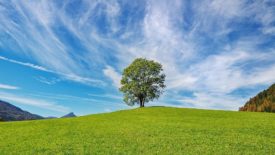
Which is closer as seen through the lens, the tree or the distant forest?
the tree

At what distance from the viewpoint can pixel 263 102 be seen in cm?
17262

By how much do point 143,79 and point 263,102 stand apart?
11100cm

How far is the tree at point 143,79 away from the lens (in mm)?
89125

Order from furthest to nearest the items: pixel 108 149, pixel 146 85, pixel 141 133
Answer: pixel 146 85, pixel 141 133, pixel 108 149

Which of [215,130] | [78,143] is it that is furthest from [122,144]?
[215,130]

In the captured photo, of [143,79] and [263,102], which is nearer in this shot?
[143,79]

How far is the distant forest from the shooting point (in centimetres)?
15938

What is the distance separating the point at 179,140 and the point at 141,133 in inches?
240

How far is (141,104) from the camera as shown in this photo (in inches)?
3612

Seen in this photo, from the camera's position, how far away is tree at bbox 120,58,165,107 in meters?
89.1

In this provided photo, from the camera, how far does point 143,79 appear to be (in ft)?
295

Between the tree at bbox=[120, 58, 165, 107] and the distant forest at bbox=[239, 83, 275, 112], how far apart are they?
93.0m

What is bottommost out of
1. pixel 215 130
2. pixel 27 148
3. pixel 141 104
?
pixel 27 148

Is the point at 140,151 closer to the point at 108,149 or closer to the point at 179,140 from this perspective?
the point at 108,149
